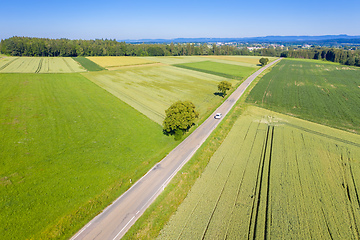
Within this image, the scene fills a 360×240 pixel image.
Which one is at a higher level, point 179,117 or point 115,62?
point 115,62

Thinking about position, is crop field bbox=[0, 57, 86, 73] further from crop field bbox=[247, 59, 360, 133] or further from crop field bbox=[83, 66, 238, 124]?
crop field bbox=[247, 59, 360, 133]

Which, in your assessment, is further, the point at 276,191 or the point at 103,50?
the point at 103,50

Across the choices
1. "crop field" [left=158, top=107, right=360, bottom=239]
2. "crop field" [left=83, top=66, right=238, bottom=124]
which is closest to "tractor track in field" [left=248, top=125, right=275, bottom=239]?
"crop field" [left=158, top=107, right=360, bottom=239]

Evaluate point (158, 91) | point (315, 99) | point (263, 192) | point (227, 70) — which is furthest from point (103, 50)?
point (263, 192)

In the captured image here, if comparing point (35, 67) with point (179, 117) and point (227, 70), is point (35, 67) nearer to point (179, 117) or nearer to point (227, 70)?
point (179, 117)

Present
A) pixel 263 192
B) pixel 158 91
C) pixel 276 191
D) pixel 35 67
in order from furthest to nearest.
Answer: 1. pixel 35 67
2. pixel 158 91
3. pixel 276 191
4. pixel 263 192

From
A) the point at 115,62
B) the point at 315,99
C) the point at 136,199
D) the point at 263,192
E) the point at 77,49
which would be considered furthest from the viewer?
the point at 77,49

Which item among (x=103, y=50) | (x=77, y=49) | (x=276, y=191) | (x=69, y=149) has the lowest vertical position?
(x=276, y=191)

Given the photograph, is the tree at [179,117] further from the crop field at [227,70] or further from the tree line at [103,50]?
the tree line at [103,50]
